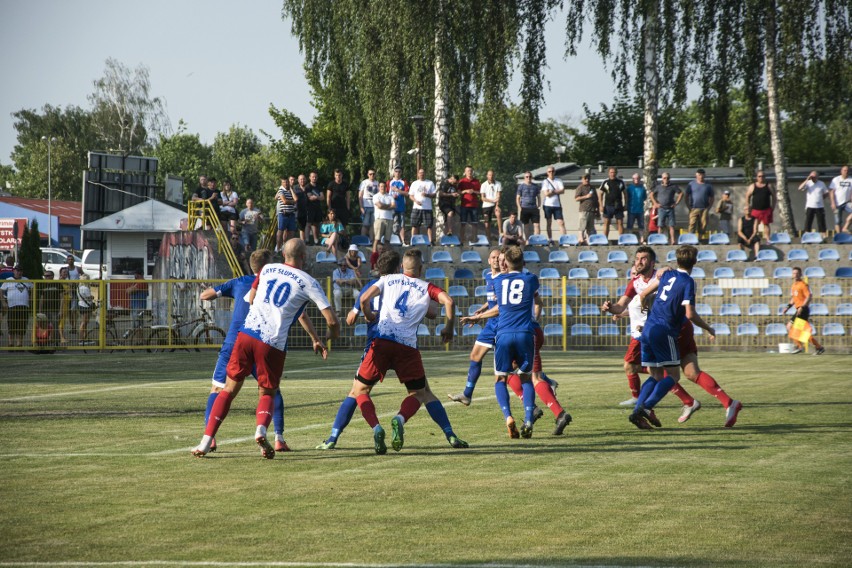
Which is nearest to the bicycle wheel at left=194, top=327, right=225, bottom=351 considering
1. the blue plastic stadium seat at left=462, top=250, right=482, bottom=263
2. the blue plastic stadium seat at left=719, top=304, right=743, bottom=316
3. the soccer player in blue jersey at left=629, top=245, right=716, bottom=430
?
the blue plastic stadium seat at left=462, top=250, right=482, bottom=263

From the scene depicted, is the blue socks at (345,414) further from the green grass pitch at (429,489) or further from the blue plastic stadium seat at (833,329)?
the blue plastic stadium seat at (833,329)

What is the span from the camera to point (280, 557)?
5.70 meters

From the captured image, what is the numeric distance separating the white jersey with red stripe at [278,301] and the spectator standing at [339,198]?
1858 centimetres

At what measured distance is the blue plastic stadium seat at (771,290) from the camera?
28.0 meters

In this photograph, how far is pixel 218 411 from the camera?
9.33m

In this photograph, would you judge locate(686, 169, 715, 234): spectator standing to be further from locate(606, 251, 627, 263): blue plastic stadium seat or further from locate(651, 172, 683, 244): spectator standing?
locate(606, 251, 627, 263): blue plastic stadium seat

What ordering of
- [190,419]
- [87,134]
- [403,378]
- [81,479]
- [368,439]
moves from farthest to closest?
[87,134] → [190,419] → [368,439] → [403,378] → [81,479]

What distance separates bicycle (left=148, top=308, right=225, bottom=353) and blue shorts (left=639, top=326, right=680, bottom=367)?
53.0ft

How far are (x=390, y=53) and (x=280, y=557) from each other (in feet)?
85.9

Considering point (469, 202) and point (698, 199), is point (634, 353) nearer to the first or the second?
point (469, 202)

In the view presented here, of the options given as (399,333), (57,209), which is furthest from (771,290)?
(57,209)

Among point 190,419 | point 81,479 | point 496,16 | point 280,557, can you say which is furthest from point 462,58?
point 280,557

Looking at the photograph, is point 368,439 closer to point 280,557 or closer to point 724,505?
point 724,505

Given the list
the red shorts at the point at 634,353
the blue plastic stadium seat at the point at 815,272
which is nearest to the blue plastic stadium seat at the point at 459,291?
the blue plastic stadium seat at the point at 815,272
